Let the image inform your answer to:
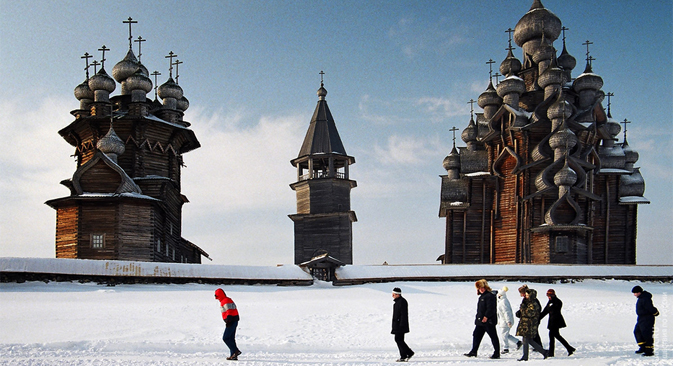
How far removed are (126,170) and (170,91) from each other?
5359mm

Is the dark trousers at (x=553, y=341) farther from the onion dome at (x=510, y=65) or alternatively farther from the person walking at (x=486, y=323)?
the onion dome at (x=510, y=65)

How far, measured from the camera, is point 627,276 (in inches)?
1151

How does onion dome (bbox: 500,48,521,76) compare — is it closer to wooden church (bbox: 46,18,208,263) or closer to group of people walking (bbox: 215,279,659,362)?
wooden church (bbox: 46,18,208,263)

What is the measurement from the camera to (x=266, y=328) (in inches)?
581

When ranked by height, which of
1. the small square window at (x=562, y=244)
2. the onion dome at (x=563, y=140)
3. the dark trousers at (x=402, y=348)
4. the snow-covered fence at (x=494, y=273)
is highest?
the onion dome at (x=563, y=140)

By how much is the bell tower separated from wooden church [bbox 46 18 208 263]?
22.3 feet

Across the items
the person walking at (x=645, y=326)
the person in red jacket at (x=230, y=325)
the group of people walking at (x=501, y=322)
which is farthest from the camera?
the person walking at (x=645, y=326)

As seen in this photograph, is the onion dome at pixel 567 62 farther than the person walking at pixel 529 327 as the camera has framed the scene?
Yes

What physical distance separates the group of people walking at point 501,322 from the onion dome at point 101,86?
25657 millimetres

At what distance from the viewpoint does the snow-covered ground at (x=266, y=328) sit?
37.5 ft

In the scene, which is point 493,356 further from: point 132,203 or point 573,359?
point 132,203

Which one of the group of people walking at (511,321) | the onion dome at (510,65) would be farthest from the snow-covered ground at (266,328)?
the onion dome at (510,65)

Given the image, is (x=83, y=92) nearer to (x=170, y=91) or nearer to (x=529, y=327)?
(x=170, y=91)

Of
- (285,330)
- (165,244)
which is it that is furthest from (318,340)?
(165,244)
